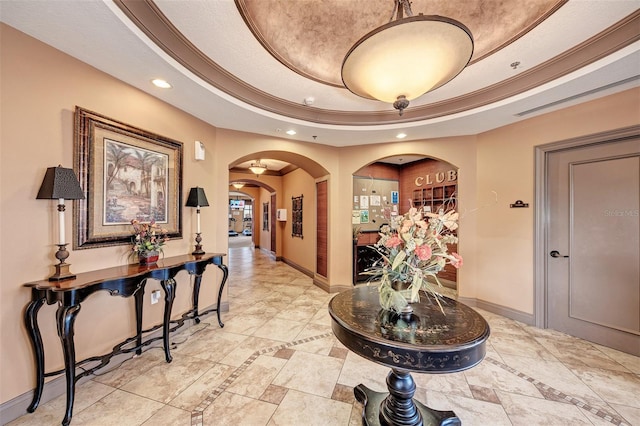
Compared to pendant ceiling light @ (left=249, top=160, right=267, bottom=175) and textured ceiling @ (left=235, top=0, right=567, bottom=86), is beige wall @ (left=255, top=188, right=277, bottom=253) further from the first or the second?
textured ceiling @ (left=235, top=0, right=567, bottom=86)

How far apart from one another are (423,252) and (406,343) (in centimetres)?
51

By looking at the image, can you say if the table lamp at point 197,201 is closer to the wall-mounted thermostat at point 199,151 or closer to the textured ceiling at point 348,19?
the wall-mounted thermostat at point 199,151

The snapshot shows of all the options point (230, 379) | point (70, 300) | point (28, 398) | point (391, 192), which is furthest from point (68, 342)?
point (391, 192)

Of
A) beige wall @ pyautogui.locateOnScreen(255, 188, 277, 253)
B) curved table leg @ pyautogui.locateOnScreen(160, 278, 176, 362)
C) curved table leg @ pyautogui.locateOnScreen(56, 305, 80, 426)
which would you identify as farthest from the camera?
A: beige wall @ pyautogui.locateOnScreen(255, 188, 277, 253)

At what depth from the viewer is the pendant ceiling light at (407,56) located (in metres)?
1.43

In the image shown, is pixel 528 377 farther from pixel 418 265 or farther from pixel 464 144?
pixel 464 144

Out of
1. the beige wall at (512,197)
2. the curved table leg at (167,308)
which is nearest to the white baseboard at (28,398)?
the curved table leg at (167,308)

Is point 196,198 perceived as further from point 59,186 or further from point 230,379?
point 230,379

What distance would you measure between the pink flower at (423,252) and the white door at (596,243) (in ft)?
9.55

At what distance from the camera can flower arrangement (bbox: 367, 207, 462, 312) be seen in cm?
156

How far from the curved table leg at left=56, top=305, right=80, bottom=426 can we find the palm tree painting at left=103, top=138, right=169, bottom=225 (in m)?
0.88

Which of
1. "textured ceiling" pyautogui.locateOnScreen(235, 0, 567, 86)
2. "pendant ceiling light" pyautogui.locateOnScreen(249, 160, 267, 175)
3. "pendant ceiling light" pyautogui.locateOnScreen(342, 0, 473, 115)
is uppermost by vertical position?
"textured ceiling" pyautogui.locateOnScreen(235, 0, 567, 86)

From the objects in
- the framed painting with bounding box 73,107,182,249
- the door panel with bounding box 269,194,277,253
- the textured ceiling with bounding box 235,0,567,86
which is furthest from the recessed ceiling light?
the door panel with bounding box 269,194,277,253

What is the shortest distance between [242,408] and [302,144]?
3.75 m
